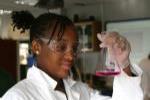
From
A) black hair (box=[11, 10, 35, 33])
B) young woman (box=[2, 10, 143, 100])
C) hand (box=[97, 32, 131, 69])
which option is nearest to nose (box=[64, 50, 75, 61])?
young woman (box=[2, 10, 143, 100])

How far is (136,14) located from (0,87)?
433cm

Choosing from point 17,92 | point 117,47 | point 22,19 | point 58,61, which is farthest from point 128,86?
point 22,19

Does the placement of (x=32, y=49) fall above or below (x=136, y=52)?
above

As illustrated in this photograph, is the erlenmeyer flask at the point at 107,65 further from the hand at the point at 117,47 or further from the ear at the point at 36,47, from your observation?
the ear at the point at 36,47

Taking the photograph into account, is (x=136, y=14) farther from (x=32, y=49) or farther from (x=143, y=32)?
(x=32, y=49)

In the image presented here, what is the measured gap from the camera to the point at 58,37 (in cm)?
99

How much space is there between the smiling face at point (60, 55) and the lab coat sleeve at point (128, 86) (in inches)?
6.1

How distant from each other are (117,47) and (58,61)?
181 millimetres

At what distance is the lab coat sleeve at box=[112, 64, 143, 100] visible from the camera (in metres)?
0.99

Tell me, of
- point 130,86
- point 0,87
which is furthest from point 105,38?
point 0,87

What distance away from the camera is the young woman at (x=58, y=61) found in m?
0.97

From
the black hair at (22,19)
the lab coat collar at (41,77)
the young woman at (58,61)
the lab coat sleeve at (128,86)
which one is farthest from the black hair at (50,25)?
the black hair at (22,19)

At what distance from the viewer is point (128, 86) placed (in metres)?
1.00

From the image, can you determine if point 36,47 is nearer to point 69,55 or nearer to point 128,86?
point 69,55
